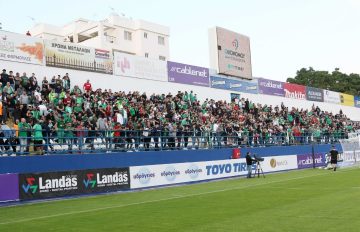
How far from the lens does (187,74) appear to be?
127 feet

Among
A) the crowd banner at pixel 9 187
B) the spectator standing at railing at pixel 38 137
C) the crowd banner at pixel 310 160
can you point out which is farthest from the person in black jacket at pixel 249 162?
the crowd banner at pixel 9 187

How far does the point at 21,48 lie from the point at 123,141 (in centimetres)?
815

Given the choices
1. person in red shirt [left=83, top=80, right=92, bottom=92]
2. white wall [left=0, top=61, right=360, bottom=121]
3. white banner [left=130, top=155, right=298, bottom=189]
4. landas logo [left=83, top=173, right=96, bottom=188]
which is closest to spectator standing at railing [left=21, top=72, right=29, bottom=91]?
white wall [left=0, top=61, right=360, bottom=121]

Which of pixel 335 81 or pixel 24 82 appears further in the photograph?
→ pixel 335 81

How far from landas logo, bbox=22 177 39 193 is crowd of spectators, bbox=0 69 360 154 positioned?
142 centimetres

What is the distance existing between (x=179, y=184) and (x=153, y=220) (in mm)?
13741

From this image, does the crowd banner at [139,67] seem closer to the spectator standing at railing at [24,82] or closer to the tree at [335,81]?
the spectator standing at railing at [24,82]

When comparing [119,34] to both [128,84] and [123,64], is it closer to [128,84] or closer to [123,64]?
[123,64]

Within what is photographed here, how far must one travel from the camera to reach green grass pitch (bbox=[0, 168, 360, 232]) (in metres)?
10.7

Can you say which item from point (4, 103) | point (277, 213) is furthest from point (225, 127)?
point (277, 213)

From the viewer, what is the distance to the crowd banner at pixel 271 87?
47.7m

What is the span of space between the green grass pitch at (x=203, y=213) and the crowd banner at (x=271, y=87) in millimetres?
29575

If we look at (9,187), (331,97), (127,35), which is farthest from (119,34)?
(9,187)

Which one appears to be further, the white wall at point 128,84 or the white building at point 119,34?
the white building at point 119,34
